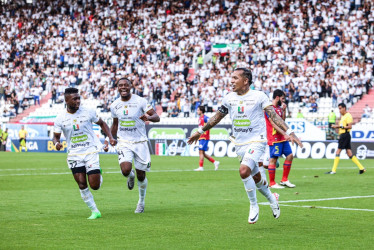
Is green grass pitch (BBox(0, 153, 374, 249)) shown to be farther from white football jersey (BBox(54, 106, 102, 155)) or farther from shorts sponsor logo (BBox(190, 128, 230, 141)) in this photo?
shorts sponsor logo (BBox(190, 128, 230, 141))

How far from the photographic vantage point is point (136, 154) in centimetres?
1298

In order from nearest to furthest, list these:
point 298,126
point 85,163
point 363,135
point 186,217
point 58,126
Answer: point 186,217 < point 85,163 < point 58,126 < point 363,135 < point 298,126

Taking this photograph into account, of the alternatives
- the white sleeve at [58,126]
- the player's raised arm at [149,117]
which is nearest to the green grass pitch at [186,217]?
the white sleeve at [58,126]

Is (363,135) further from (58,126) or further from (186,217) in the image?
(58,126)

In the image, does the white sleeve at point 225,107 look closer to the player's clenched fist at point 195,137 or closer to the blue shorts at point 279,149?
the player's clenched fist at point 195,137

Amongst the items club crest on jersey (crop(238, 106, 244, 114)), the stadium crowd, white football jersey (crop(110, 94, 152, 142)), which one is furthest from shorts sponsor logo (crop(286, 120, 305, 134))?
club crest on jersey (crop(238, 106, 244, 114))

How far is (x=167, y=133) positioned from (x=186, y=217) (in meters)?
28.9

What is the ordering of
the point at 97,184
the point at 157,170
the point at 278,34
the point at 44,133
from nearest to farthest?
the point at 97,184
the point at 157,170
the point at 278,34
the point at 44,133

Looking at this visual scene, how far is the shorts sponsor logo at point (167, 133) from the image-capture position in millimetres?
40031

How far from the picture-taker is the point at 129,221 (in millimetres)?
11211

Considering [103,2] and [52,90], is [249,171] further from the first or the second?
[103,2]

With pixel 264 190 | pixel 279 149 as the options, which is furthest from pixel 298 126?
pixel 264 190

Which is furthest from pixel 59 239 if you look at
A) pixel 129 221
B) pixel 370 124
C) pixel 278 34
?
pixel 278 34

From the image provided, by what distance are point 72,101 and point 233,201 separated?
446 cm
